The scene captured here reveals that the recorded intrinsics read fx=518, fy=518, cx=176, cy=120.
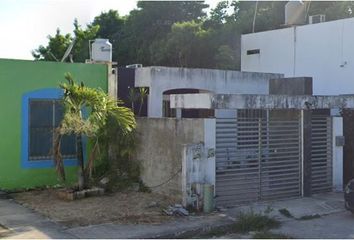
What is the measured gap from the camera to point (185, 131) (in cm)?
1134

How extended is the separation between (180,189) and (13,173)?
15.0 ft

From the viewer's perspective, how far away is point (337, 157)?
517 inches

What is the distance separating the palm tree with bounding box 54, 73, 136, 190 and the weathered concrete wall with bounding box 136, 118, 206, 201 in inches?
21.4

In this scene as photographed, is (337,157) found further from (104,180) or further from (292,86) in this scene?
(104,180)

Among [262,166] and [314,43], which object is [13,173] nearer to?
[262,166]

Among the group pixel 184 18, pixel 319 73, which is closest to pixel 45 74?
pixel 319 73

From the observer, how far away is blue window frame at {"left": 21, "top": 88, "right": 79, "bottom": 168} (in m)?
13.3

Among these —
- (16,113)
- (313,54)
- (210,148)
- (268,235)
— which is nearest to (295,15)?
(313,54)

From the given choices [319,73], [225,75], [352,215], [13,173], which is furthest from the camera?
[319,73]

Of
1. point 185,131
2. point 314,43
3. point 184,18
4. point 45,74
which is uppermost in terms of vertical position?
point 184,18

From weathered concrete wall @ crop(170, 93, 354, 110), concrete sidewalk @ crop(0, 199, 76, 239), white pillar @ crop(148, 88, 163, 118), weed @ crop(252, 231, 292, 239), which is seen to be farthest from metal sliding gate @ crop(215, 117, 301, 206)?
white pillar @ crop(148, 88, 163, 118)

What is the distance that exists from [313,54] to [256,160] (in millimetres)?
9729

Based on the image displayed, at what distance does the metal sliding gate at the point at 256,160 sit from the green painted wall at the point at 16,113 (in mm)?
4892

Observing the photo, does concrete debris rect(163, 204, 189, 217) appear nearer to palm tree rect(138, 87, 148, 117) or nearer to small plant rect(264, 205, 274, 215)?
small plant rect(264, 205, 274, 215)
